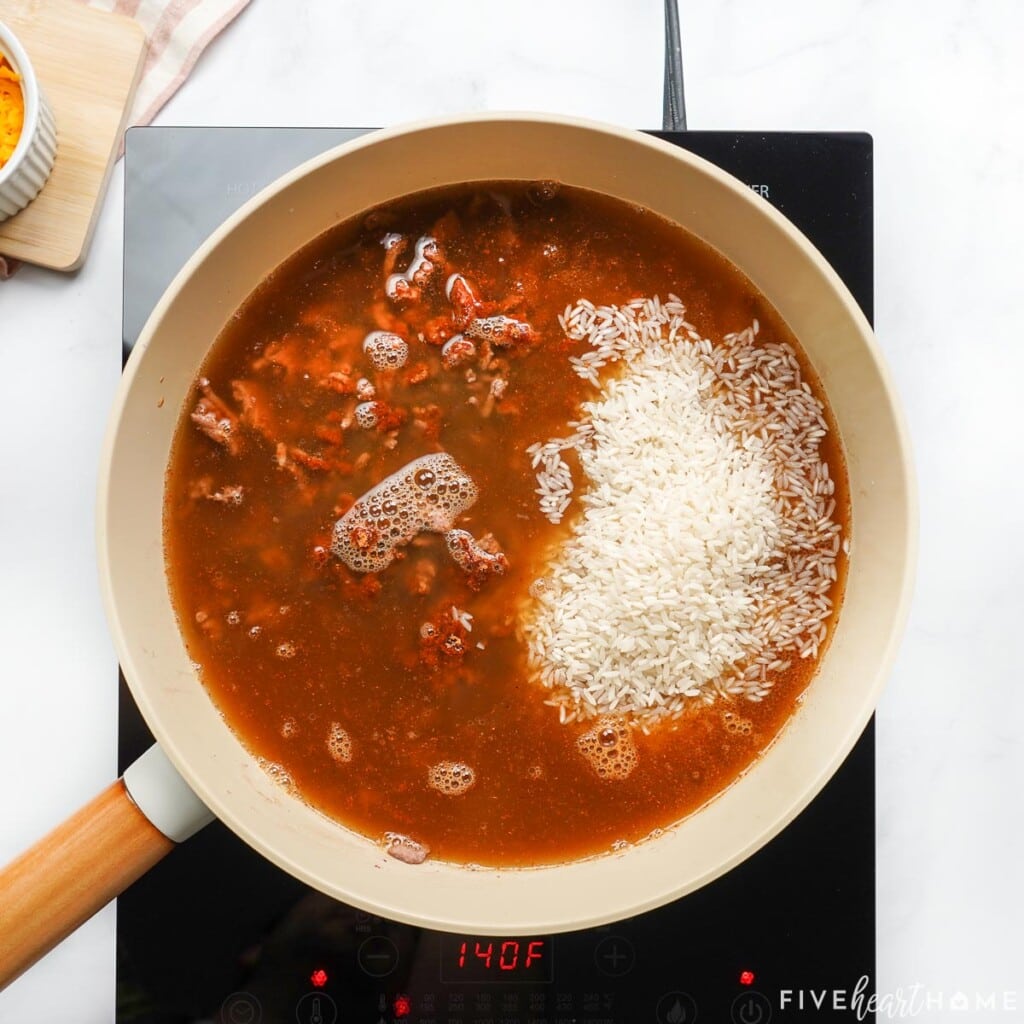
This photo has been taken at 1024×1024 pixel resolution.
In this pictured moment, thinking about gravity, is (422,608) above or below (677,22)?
below

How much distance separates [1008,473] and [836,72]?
2.35 feet

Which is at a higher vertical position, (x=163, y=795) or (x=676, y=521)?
(x=676, y=521)

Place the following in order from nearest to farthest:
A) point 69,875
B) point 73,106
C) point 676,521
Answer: point 69,875 → point 676,521 → point 73,106

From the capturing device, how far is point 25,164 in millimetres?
1508

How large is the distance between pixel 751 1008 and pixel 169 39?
5.83 feet

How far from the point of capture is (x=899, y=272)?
164 cm

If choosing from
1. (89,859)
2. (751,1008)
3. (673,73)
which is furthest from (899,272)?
(89,859)

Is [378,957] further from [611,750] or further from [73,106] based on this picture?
[73,106]

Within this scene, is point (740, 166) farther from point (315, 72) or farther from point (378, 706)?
point (378, 706)

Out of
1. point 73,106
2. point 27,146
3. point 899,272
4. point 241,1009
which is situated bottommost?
point 241,1009

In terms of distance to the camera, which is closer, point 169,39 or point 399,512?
point 399,512

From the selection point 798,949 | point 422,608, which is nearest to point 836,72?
point 422,608

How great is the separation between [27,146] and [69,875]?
104cm

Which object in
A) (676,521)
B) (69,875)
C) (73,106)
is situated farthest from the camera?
(73,106)
